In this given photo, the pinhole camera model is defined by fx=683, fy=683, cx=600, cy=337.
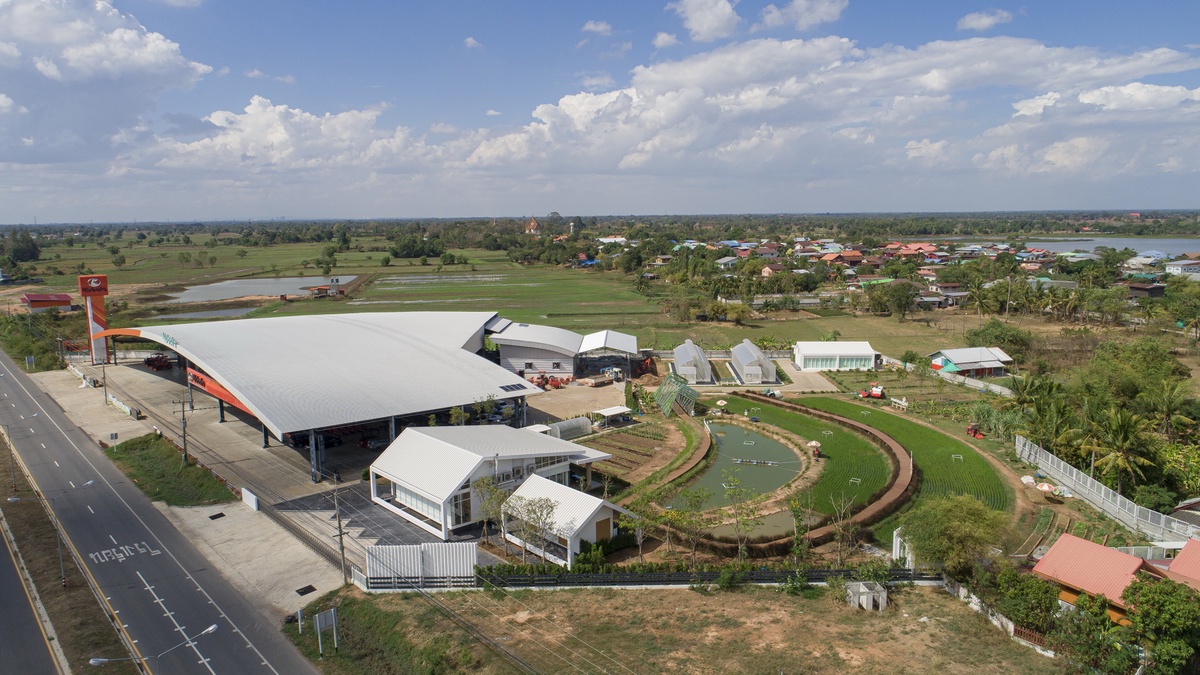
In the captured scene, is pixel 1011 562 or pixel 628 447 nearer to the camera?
pixel 1011 562

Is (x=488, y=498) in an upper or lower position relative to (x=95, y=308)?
lower

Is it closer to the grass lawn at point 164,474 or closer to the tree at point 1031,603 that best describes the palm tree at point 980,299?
the tree at point 1031,603

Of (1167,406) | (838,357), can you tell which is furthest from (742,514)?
(838,357)

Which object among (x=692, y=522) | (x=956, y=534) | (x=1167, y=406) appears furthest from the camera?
(x=1167, y=406)

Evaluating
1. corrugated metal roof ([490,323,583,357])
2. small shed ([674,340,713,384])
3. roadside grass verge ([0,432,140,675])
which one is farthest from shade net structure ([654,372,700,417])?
roadside grass verge ([0,432,140,675])

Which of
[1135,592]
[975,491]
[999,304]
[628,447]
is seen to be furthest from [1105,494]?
[999,304]

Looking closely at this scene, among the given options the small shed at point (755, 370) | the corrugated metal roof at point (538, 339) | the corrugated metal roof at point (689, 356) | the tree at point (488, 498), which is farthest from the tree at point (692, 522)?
the corrugated metal roof at point (538, 339)

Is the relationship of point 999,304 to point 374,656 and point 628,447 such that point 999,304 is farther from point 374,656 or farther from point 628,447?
point 374,656

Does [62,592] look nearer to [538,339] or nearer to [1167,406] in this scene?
[538,339]
